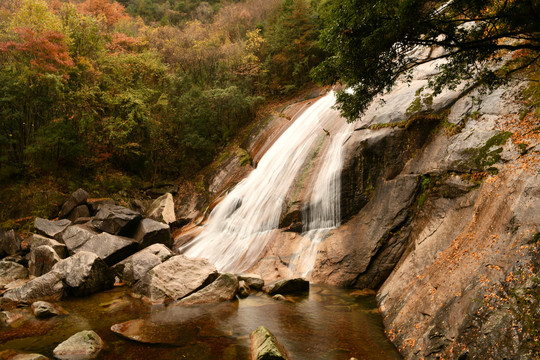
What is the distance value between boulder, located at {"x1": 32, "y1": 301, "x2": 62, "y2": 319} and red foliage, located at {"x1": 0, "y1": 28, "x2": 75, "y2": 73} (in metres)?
13.4

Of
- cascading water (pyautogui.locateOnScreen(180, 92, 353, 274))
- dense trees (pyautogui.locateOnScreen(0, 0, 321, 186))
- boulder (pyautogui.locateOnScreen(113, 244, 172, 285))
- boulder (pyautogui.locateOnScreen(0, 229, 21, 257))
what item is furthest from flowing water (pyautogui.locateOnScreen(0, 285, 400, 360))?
dense trees (pyautogui.locateOnScreen(0, 0, 321, 186))

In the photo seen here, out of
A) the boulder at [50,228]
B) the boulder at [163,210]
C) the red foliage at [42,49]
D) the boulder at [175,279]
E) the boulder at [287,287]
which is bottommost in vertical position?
the boulder at [287,287]

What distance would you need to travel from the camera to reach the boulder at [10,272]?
1136cm

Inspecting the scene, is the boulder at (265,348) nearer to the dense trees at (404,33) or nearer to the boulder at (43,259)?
the dense trees at (404,33)

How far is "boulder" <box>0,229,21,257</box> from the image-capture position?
47.2ft

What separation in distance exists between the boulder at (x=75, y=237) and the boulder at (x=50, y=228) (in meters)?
0.72

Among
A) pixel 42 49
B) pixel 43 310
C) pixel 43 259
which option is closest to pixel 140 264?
pixel 43 310

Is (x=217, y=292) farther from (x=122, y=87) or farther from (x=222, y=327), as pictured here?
(x=122, y=87)

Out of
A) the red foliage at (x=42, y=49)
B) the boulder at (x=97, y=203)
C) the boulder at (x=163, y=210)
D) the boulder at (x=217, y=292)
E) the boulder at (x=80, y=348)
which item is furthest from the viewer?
the boulder at (x=163, y=210)

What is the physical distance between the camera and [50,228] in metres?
14.2

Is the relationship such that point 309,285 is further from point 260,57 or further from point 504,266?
point 260,57

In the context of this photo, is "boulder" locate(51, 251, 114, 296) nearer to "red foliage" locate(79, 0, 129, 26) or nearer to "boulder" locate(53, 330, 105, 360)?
"boulder" locate(53, 330, 105, 360)

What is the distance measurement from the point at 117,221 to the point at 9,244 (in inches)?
203

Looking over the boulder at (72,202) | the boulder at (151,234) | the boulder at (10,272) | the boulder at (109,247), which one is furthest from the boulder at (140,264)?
the boulder at (72,202)
